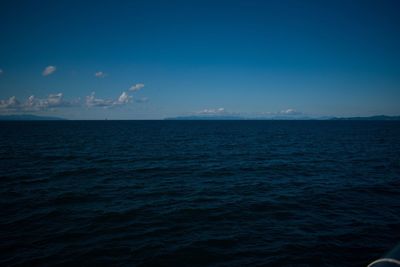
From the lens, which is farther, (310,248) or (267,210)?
(267,210)

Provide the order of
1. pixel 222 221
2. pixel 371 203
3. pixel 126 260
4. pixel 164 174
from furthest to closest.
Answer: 1. pixel 164 174
2. pixel 371 203
3. pixel 222 221
4. pixel 126 260

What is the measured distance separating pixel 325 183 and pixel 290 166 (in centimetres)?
684

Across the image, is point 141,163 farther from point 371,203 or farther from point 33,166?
point 371,203

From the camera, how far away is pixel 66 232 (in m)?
10.6

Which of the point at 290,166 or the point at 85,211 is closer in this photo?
the point at 85,211

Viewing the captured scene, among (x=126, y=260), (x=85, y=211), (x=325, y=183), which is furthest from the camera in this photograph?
(x=325, y=183)

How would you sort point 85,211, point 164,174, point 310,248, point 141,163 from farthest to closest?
point 141,163
point 164,174
point 85,211
point 310,248

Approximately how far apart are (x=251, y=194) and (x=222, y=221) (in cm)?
476

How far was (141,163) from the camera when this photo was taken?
2733 centimetres

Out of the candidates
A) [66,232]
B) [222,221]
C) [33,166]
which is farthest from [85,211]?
[33,166]

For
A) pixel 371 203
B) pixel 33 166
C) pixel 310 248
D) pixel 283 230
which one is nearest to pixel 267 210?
pixel 283 230

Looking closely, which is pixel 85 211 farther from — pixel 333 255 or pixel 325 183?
pixel 325 183

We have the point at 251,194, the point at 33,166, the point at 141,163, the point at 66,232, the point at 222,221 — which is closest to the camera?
the point at 66,232

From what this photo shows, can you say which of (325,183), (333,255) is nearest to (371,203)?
(325,183)
